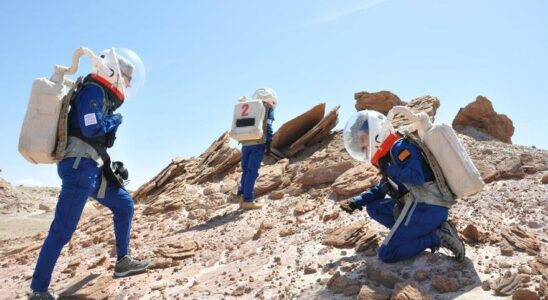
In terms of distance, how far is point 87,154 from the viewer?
4.74 metres

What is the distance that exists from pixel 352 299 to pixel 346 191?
13.0ft

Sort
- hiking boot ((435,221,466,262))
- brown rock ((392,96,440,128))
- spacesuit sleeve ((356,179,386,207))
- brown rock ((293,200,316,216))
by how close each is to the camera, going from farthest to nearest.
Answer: brown rock ((392,96,440,128)) < brown rock ((293,200,316,216)) < spacesuit sleeve ((356,179,386,207)) < hiking boot ((435,221,466,262))

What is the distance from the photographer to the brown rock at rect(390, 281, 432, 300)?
3.42 m

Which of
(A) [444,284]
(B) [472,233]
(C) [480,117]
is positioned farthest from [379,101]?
(A) [444,284]

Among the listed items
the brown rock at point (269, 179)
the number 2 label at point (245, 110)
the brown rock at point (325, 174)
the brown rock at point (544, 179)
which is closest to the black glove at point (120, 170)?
the number 2 label at point (245, 110)

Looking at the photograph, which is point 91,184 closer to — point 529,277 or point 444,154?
point 444,154

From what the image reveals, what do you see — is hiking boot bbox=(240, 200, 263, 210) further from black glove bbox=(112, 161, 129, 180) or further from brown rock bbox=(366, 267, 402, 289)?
brown rock bbox=(366, 267, 402, 289)

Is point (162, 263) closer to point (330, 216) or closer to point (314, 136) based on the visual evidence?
point (330, 216)

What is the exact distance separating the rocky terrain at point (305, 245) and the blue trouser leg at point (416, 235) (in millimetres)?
108

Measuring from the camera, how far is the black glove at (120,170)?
17.5 feet

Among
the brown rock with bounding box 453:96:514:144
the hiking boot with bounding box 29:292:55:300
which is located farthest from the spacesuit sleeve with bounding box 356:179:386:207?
the brown rock with bounding box 453:96:514:144

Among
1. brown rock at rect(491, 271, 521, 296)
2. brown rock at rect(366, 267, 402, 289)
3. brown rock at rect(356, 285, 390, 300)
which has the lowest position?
brown rock at rect(366, 267, 402, 289)

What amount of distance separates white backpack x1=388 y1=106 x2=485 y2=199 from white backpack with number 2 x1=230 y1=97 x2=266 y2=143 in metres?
4.06

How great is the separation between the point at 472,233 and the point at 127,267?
4.21 meters
